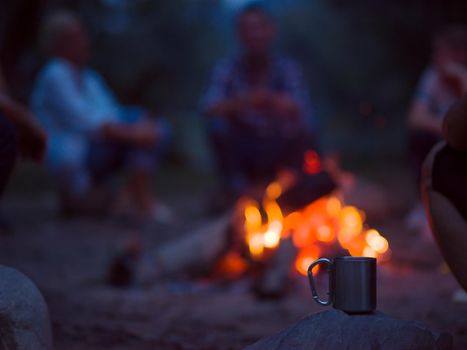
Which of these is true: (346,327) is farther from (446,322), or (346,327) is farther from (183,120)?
(183,120)

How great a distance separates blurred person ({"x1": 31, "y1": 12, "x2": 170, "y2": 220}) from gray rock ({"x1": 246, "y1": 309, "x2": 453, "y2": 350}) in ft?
16.0

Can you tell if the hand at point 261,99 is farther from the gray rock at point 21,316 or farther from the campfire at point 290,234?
the gray rock at point 21,316

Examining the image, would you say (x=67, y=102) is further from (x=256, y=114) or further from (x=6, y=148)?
(x=6, y=148)

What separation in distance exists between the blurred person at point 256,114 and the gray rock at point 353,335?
4.17m

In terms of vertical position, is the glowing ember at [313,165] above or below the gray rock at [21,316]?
above

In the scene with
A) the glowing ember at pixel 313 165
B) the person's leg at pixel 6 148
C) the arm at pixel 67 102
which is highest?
the arm at pixel 67 102

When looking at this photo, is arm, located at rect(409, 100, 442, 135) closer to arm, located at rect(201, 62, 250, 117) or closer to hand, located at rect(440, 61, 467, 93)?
hand, located at rect(440, 61, 467, 93)

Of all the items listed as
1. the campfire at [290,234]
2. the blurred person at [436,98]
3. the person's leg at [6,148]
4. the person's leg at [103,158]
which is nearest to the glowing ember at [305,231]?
the campfire at [290,234]

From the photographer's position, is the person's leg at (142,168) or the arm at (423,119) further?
the person's leg at (142,168)

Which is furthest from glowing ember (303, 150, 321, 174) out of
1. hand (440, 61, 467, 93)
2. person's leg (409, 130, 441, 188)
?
hand (440, 61, 467, 93)

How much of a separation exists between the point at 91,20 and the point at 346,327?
363 inches

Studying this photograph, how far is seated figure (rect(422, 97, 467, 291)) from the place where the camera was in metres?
2.37

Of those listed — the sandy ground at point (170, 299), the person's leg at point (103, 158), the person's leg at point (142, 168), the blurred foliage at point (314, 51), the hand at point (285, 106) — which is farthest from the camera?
the blurred foliage at point (314, 51)

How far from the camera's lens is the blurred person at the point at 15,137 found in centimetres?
251
